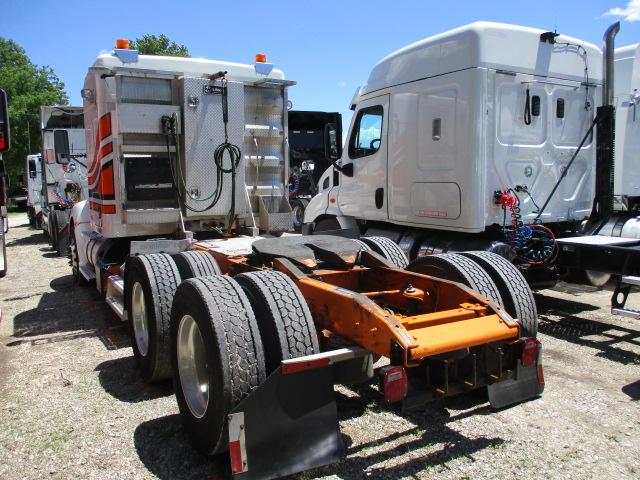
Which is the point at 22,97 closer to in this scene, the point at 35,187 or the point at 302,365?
the point at 35,187

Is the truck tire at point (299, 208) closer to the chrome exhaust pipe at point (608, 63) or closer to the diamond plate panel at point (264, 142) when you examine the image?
the diamond plate panel at point (264, 142)

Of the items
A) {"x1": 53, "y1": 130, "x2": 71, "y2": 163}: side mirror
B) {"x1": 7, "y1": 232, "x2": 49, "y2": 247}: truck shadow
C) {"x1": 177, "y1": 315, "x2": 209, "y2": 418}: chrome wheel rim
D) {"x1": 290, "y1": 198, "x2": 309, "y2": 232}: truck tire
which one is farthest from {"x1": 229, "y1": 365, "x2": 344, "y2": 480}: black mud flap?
{"x1": 7, "y1": 232, "x2": 49, "y2": 247}: truck shadow

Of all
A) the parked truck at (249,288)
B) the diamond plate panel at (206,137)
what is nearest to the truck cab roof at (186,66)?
the parked truck at (249,288)

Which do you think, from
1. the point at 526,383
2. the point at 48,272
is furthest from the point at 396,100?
the point at 48,272

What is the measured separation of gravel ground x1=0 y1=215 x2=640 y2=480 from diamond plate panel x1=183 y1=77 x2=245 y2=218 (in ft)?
6.12

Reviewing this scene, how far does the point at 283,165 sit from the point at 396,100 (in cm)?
169

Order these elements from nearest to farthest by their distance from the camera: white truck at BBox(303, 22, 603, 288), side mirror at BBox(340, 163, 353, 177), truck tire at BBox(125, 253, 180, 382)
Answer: truck tire at BBox(125, 253, 180, 382), white truck at BBox(303, 22, 603, 288), side mirror at BBox(340, 163, 353, 177)

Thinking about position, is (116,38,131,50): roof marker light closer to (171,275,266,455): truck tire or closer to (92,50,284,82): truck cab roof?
(92,50,284,82): truck cab roof

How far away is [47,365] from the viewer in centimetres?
502

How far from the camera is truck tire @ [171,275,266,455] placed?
2994 millimetres

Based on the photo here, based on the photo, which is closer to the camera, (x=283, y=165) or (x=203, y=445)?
(x=203, y=445)

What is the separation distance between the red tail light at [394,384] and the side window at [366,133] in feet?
17.2

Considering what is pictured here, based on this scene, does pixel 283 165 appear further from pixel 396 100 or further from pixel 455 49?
pixel 455 49

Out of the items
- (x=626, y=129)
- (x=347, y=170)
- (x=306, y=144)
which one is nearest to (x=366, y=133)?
(x=347, y=170)
